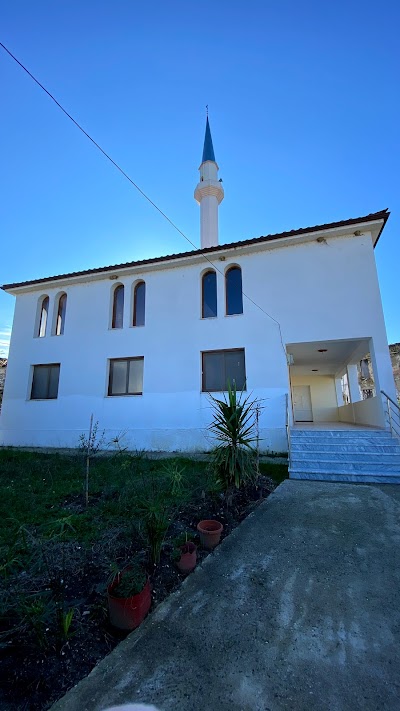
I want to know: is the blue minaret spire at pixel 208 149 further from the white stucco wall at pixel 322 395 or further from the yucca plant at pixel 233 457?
the yucca plant at pixel 233 457

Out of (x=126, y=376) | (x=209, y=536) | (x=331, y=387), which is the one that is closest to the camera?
(x=209, y=536)

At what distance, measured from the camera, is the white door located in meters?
15.7

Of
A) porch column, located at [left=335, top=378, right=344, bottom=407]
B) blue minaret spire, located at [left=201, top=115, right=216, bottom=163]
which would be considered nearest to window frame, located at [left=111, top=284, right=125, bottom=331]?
blue minaret spire, located at [left=201, top=115, right=216, bottom=163]

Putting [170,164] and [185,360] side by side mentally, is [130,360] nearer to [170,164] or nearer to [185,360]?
[185,360]

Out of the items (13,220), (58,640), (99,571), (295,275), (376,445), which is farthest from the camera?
(295,275)

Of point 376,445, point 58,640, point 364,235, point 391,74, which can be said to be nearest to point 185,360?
point 376,445

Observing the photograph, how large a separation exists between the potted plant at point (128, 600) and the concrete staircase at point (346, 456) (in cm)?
502

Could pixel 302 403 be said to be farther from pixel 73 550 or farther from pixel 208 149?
pixel 208 149

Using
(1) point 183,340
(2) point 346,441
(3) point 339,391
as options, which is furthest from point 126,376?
(3) point 339,391

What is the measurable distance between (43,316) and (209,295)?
759 cm

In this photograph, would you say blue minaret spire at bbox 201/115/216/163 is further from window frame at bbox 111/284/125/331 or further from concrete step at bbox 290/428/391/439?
concrete step at bbox 290/428/391/439

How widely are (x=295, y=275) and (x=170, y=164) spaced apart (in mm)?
5158

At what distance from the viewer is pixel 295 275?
9664 millimetres

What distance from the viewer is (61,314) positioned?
12.7m
